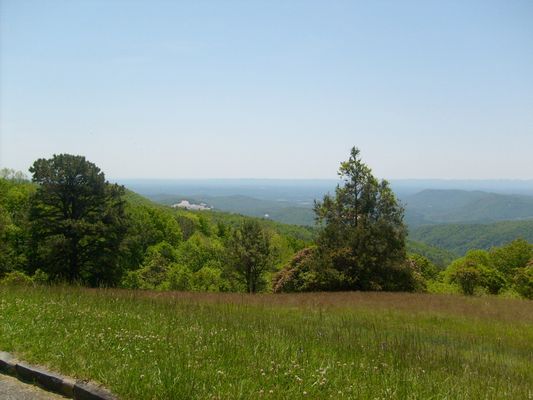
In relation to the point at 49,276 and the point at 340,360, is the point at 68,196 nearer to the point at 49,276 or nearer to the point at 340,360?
the point at 49,276

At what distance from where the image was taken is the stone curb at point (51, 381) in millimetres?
4698

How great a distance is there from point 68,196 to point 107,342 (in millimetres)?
31934

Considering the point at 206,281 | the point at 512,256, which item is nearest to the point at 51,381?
the point at 206,281

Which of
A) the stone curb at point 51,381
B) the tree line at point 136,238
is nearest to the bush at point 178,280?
the tree line at point 136,238

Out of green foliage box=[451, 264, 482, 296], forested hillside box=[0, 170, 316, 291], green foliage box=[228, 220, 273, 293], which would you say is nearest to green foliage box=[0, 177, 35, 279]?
forested hillside box=[0, 170, 316, 291]

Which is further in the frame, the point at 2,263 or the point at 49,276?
the point at 2,263

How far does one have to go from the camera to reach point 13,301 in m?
9.14

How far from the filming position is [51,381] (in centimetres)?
516

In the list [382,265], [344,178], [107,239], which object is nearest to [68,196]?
[107,239]

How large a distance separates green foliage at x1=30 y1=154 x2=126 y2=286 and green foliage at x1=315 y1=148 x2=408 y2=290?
18.5 m

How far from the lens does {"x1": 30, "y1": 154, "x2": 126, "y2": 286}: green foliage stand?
33250 mm

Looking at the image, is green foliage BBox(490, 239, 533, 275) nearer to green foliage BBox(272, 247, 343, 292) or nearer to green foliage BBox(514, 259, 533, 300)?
green foliage BBox(514, 259, 533, 300)

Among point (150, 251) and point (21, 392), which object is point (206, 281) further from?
point (21, 392)

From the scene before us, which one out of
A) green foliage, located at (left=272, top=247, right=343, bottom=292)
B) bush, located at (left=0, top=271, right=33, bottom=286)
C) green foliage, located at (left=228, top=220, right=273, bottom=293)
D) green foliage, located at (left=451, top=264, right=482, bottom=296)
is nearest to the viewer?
bush, located at (left=0, top=271, right=33, bottom=286)
